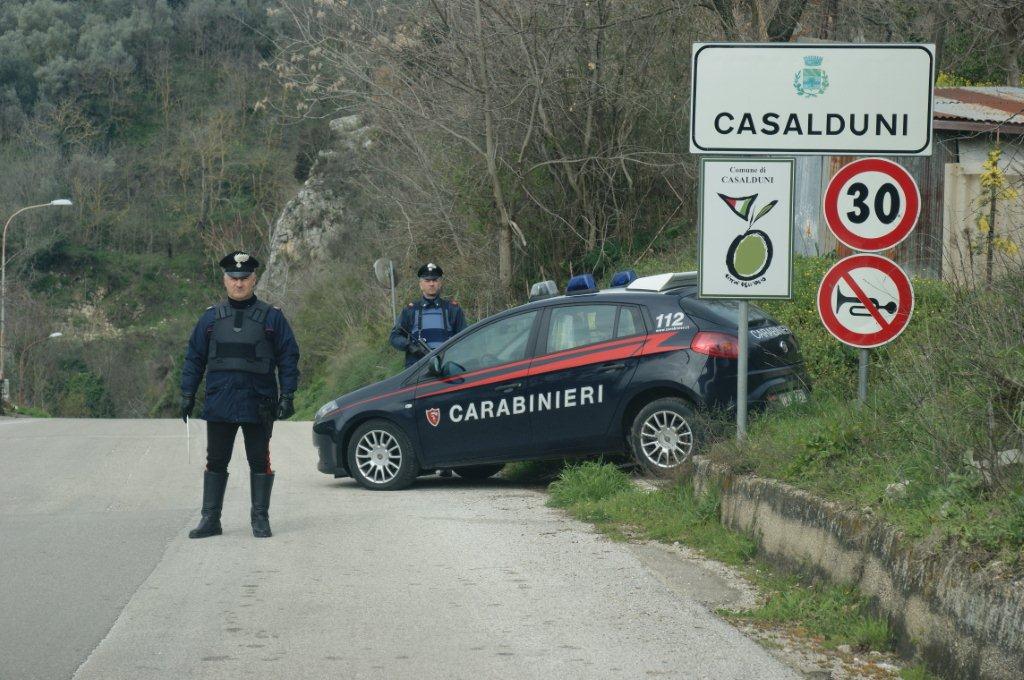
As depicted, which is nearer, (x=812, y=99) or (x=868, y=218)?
(x=868, y=218)

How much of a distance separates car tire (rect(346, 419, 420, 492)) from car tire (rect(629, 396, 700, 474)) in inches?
80.7

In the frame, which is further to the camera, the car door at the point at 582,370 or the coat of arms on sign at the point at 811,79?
the car door at the point at 582,370

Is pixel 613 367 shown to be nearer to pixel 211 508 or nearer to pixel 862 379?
pixel 862 379

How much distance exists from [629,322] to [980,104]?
1042cm

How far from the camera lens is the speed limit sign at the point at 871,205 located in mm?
7527

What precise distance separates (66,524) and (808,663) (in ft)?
19.5

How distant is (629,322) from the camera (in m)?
10.3

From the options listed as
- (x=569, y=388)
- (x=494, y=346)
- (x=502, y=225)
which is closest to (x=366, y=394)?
(x=494, y=346)

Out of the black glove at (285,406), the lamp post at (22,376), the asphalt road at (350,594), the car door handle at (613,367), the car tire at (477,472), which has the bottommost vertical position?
the lamp post at (22,376)

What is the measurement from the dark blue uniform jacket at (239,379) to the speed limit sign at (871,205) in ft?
12.2

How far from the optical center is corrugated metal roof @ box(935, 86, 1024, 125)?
53.9 ft

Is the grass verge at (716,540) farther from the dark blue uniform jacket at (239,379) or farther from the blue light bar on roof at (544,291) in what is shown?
the blue light bar on roof at (544,291)

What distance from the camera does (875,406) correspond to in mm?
7227

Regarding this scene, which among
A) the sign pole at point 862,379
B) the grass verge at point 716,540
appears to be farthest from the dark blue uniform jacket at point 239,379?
the sign pole at point 862,379
